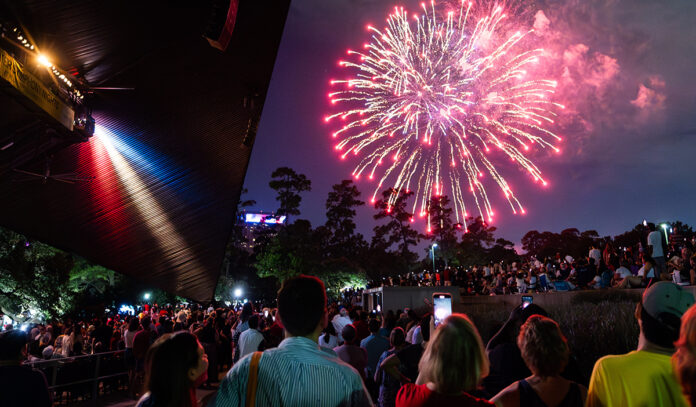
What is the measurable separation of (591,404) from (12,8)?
735cm

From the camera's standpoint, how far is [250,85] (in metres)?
7.85

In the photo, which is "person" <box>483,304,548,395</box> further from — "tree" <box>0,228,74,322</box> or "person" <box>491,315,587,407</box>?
"tree" <box>0,228,74,322</box>

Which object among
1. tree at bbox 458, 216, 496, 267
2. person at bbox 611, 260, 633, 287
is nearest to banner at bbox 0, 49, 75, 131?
person at bbox 611, 260, 633, 287

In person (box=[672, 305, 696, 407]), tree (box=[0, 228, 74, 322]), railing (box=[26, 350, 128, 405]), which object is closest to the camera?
person (box=[672, 305, 696, 407])

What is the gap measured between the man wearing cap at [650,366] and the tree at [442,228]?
46094mm

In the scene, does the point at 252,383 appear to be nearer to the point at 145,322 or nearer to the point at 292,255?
the point at 145,322

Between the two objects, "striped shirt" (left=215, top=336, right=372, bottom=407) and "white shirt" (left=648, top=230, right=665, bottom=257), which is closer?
"striped shirt" (left=215, top=336, right=372, bottom=407)

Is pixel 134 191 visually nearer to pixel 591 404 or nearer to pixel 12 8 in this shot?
pixel 12 8

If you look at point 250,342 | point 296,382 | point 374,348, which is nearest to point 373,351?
point 374,348

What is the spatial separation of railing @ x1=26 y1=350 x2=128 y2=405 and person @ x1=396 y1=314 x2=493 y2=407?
8.98 metres

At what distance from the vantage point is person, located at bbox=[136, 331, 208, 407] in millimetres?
2475

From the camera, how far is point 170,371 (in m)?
2.50

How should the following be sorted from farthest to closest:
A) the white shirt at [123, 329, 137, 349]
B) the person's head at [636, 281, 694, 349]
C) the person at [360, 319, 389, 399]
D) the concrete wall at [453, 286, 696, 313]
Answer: the concrete wall at [453, 286, 696, 313]
the white shirt at [123, 329, 137, 349]
the person at [360, 319, 389, 399]
the person's head at [636, 281, 694, 349]

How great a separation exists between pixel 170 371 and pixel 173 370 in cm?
2
